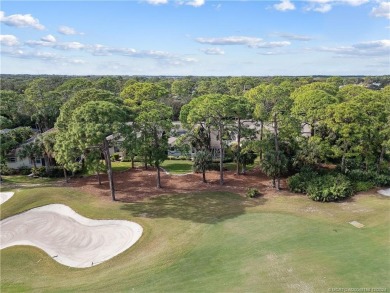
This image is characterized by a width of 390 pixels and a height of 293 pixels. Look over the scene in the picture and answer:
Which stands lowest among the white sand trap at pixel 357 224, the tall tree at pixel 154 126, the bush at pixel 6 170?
the white sand trap at pixel 357 224

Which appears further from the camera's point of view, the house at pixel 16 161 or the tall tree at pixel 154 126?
the house at pixel 16 161

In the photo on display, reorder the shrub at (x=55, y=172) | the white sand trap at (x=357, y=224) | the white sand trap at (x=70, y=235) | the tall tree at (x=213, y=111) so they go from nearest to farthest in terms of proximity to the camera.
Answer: the white sand trap at (x=70, y=235)
the white sand trap at (x=357, y=224)
the tall tree at (x=213, y=111)
the shrub at (x=55, y=172)

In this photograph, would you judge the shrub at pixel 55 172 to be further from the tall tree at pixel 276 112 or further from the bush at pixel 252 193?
the tall tree at pixel 276 112

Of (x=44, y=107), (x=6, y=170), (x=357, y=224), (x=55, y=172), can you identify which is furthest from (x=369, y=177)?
(x=44, y=107)

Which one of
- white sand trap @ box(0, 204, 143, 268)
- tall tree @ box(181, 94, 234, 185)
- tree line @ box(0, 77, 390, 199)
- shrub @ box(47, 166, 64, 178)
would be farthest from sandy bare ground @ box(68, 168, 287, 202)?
white sand trap @ box(0, 204, 143, 268)

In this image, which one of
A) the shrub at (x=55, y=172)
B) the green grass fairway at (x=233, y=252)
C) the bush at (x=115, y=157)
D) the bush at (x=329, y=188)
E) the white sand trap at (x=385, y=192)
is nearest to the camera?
the green grass fairway at (x=233, y=252)

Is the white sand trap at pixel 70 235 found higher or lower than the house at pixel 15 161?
lower

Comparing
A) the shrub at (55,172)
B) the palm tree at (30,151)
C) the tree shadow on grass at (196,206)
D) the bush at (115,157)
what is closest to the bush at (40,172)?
the shrub at (55,172)
